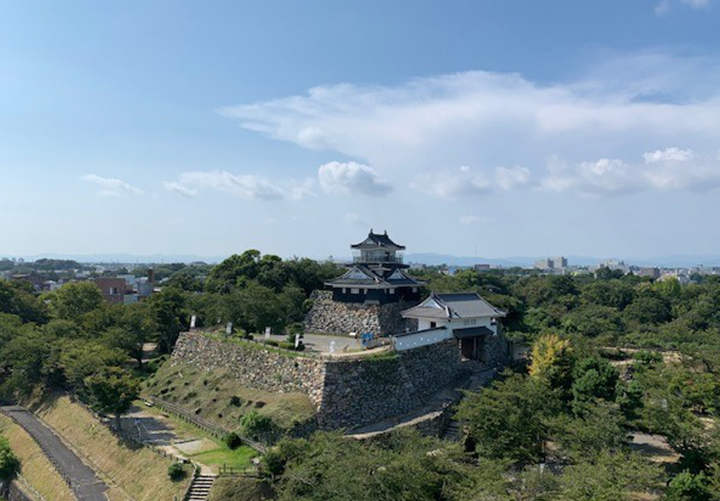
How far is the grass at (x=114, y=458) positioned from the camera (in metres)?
20.4

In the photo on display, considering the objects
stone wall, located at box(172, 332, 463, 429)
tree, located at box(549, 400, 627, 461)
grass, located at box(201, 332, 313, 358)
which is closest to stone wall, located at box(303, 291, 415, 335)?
stone wall, located at box(172, 332, 463, 429)

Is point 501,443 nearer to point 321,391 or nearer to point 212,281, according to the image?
point 321,391

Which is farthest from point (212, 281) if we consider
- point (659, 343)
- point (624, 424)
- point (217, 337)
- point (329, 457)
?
point (659, 343)

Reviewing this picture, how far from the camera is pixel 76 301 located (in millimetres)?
41031

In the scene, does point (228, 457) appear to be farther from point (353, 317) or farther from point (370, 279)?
point (370, 279)

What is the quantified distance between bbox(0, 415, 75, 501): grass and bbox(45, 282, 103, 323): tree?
1237cm

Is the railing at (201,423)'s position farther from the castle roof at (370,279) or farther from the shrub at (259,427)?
the castle roof at (370,279)

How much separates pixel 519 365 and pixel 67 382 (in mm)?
28451

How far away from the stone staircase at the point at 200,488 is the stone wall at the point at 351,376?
528 centimetres

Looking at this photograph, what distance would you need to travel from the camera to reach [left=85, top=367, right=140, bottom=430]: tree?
2439 cm

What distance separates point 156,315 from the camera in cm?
3634

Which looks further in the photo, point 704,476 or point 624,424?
point 624,424

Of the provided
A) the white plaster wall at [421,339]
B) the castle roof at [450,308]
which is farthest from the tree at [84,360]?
the castle roof at [450,308]

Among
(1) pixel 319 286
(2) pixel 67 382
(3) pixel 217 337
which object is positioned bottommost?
(2) pixel 67 382
